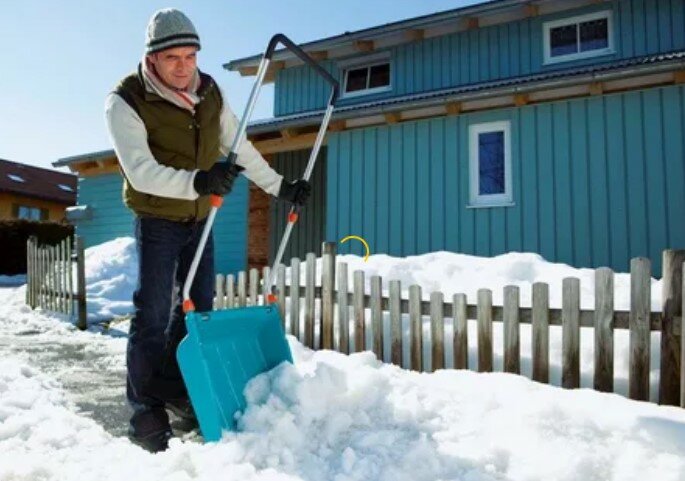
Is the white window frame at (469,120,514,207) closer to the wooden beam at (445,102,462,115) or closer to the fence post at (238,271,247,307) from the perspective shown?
the wooden beam at (445,102,462,115)

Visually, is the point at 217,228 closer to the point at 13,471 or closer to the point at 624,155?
the point at 624,155

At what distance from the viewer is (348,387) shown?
2354 millimetres

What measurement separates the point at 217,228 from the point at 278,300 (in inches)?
247

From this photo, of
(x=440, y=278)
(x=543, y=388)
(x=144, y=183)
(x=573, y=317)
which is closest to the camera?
(x=144, y=183)

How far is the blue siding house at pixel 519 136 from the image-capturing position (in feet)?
22.0

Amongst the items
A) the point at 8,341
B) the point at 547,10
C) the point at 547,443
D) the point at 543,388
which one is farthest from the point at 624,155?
the point at 8,341

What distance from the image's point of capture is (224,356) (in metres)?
2.26

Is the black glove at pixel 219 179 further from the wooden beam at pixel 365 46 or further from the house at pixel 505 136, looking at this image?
the wooden beam at pixel 365 46

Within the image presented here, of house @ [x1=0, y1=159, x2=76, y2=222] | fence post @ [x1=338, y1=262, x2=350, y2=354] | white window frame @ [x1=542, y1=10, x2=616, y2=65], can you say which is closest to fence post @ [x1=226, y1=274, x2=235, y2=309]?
fence post @ [x1=338, y1=262, x2=350, y2=354]

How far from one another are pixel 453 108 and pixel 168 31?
588 centimetres

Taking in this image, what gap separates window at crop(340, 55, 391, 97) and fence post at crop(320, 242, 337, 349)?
6820 millimetres

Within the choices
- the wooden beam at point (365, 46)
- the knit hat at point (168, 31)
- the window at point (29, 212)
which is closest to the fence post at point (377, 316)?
the knit hat at point (168, 31)

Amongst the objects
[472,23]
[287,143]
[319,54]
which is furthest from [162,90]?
[319,54]

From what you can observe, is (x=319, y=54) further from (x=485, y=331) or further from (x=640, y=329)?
(x=640, y=329)
